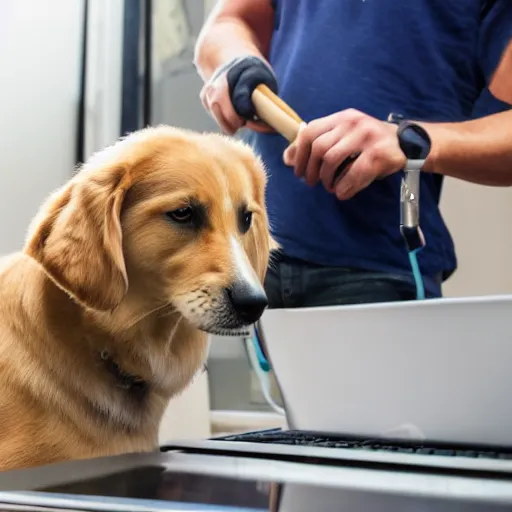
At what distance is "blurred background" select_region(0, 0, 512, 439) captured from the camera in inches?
45.8

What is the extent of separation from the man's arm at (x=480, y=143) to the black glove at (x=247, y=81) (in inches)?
8.6

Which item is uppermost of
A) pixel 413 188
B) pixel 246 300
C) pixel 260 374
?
pixel 413 188

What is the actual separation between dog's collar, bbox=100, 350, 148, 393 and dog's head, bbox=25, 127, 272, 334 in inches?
2.6

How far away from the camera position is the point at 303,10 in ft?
3.24

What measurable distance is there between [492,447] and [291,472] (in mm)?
133

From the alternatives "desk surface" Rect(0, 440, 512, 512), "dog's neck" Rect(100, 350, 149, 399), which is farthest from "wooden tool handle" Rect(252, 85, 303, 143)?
"desk surface" Rect(0, 440, 512, 512)

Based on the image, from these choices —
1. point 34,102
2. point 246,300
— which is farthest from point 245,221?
point 34,102

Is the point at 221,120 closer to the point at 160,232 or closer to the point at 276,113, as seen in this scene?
the point at 276,113

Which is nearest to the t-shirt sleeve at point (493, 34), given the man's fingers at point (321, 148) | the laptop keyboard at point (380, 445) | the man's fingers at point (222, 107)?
the man's fingers at point (321, 148)

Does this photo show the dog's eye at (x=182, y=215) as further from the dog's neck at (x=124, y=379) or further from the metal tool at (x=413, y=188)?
the metal tool at (x=413, y=188)

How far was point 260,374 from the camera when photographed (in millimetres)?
1104

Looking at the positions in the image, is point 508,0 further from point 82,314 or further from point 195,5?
point 82,314

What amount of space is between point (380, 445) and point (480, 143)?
52cm

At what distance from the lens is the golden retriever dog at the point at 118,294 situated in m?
0.67
